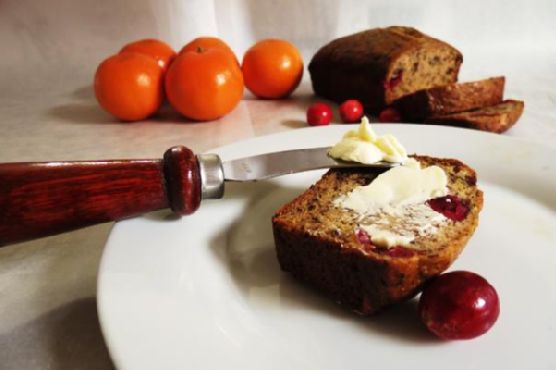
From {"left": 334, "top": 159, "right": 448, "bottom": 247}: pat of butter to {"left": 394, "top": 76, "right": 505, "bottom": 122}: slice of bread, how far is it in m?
0.87

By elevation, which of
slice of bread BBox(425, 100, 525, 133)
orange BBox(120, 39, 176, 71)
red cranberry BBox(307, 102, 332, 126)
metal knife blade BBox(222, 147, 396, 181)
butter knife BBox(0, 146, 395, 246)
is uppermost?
butter knife BBox(0, 146, 395, 246)

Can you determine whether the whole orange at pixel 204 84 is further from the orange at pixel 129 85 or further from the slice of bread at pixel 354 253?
Result: the slice of bread at pixel 354 253

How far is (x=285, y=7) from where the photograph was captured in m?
Answer: 3.35

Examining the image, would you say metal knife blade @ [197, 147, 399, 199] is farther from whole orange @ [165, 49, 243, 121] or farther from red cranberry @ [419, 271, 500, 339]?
whole orange @ [165, 49, 243, 121]

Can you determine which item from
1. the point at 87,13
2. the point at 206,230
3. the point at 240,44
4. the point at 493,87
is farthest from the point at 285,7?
the point at 206,230

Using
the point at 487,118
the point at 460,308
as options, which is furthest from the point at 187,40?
the point at 460,308

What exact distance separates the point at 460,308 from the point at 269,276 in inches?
17.6

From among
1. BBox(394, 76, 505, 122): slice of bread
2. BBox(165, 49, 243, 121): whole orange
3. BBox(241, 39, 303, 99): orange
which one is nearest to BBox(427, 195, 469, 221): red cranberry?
BBox(394, 76, 505, 122): slice of bread

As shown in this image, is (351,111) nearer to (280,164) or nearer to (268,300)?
(280,164)

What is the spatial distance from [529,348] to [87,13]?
333 centimetres

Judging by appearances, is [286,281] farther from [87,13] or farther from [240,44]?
[87,13]

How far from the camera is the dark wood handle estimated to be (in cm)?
108

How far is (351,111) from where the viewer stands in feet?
7.91

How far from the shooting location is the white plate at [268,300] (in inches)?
38.5
